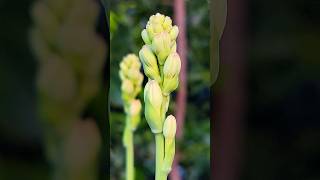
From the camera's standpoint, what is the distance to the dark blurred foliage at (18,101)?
736 mm

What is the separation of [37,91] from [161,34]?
0.26 metres

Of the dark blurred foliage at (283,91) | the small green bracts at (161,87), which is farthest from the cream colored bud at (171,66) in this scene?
the dark blurred foliage at (283,91)

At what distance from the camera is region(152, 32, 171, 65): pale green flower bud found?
58 centimetres

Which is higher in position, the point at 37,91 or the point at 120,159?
the point at 37,91

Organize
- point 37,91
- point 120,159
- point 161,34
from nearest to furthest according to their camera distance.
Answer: point 161,34
point 37,91
point 120,159

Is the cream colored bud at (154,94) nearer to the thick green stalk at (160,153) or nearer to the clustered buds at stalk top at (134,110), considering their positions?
the thick green stalk at (160,153)

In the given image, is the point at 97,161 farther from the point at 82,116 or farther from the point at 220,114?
the point at 220,114

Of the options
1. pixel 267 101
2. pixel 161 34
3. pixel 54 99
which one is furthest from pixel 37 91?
pixel 267 101

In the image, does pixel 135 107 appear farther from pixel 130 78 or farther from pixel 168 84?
pixel 168 84

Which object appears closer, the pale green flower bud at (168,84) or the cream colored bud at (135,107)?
Answer: the pale green flower bud at (168,84)

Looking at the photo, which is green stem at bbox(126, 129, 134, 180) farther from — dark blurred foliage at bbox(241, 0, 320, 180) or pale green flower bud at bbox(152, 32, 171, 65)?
pale green flower bud at bbox(152, 32, 171, 65)

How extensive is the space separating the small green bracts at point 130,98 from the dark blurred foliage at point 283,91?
0.21 metres

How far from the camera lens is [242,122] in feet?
2.57

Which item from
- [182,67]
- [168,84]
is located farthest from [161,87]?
[182,67]
